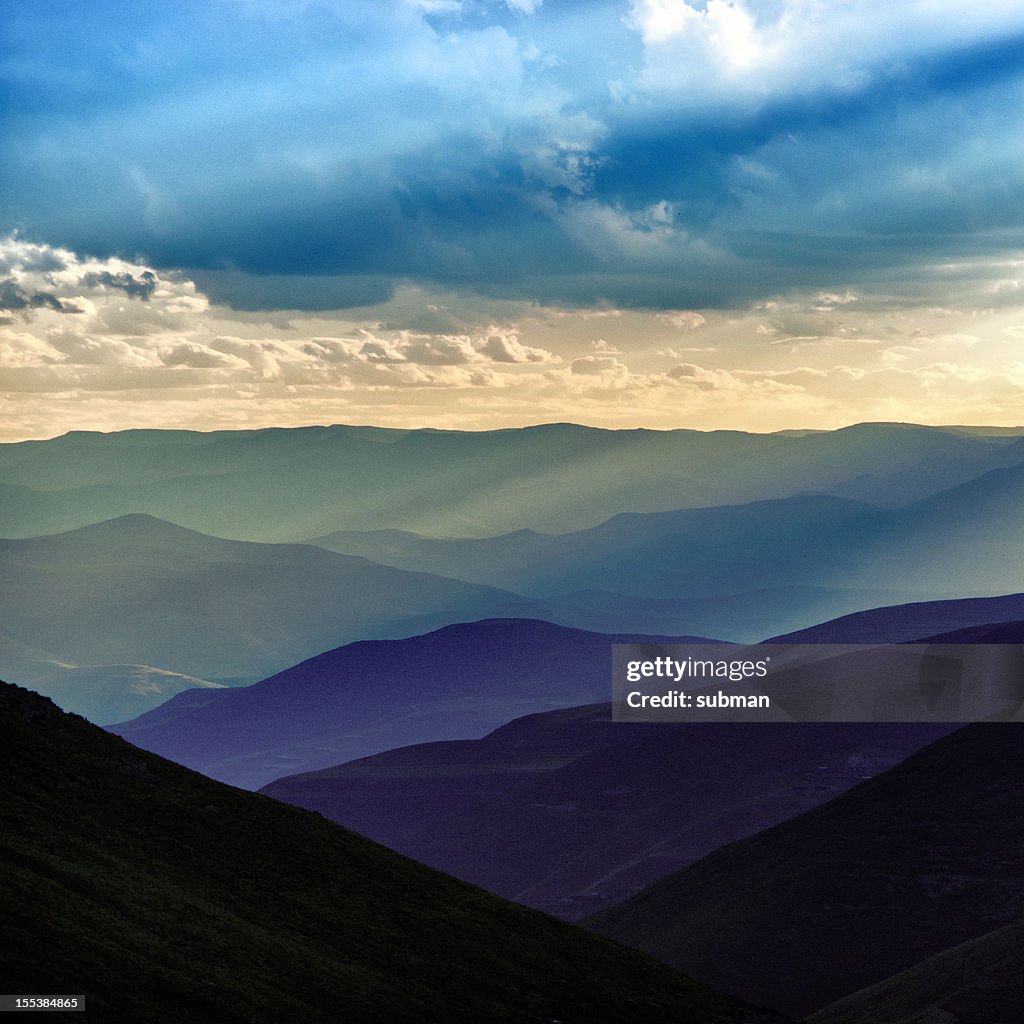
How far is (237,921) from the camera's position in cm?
6819

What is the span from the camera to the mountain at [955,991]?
107m

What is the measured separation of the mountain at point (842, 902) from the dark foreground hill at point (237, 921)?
2644 inches

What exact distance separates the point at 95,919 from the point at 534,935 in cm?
3571

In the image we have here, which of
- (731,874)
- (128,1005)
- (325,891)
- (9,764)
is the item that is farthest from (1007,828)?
(128,1005)

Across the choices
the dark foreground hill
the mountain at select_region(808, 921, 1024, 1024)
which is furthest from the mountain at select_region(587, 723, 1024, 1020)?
the dark foreground hill

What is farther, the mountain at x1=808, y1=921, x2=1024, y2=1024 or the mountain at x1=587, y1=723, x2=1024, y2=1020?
the mountain at x1=587, y1=723, x2=1024, y2=1020

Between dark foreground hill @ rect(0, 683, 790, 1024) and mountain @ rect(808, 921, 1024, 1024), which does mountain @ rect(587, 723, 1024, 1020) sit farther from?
dark foreground hill @ rect(0, 683, 790, 1024)

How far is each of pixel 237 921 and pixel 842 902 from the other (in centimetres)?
11813

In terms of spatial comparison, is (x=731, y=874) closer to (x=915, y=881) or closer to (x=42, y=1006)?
(x=915, y=881)

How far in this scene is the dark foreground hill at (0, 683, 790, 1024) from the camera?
178 feet

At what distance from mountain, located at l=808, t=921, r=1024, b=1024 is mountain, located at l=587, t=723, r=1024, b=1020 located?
68.0ft

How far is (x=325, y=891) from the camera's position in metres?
81.4

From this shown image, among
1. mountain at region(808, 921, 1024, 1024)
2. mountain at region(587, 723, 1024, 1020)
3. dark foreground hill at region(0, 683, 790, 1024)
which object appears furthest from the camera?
mountain at region(587, 723, 1024, 1020)

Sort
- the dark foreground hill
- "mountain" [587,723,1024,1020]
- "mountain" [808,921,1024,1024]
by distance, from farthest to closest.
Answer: "mountain" [587,723,1024,1020], "mountain" [808,921,1024,1024], the dark foreground hill
